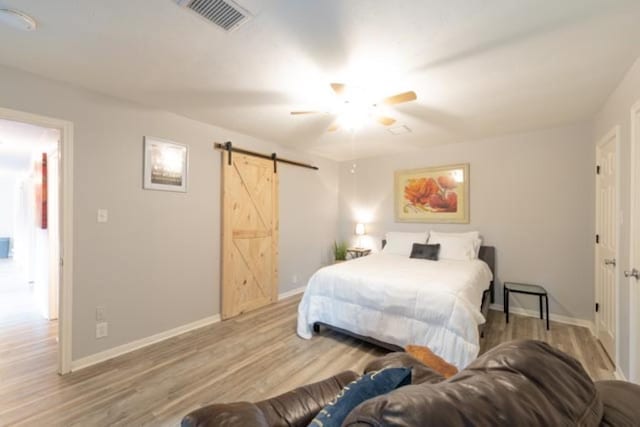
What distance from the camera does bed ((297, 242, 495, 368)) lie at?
2.25 m

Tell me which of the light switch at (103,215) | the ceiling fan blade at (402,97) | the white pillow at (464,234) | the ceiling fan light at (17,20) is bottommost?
the white pillow at (464,234)

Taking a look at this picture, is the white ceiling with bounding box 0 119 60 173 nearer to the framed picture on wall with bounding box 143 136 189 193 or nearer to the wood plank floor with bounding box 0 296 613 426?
the framed picture on wall with bounding box 143 136 189 193

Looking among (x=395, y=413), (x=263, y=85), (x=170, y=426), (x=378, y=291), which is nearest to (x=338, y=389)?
(x=395, y=413)

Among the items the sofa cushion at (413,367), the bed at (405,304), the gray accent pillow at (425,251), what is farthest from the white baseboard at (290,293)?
the sofa cushion at (413,367)

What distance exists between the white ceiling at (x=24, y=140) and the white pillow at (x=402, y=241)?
422 cm

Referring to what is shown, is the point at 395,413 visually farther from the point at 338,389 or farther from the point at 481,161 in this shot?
the point at 481,161

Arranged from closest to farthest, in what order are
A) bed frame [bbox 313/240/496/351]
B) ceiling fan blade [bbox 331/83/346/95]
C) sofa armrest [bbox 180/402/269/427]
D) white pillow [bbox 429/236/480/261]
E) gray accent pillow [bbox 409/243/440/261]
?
sofa armrest [bbox 180/402/269/427] → ceiling fan blade [bbox 331/83/346/95] → bed frame [bbox 313/240/496/351] → white pillow [bbox 429/236/480/261] → gray accent pillow [bbox 409/243/440/261]

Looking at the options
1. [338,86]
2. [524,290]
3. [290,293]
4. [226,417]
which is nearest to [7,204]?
[290,293]

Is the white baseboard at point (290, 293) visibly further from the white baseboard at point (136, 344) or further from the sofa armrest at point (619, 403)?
the sofa armrest at point (619, 403)

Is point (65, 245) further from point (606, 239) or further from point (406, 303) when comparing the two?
point (606, 239)

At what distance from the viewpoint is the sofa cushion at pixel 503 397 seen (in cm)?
49

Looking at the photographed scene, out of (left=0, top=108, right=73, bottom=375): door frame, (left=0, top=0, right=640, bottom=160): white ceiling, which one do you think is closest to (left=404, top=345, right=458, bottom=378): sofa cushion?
(left=0, top=0, right=640, bottom=160): white ceiling

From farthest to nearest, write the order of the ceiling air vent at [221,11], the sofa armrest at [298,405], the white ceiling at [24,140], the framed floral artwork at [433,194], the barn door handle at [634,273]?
the framed floral artwork at [433,194] → the white ceiling at [24,140] → the barn door handle at [634,273] → the ceiling air vent at [221,11] → the sofa armrest at [298,405]

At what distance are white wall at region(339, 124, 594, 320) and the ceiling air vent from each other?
145 inches
